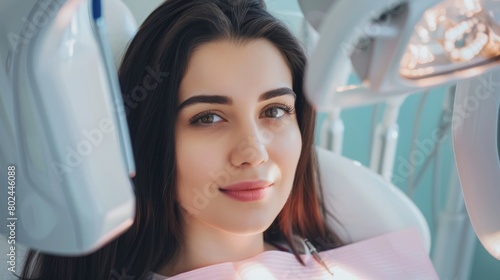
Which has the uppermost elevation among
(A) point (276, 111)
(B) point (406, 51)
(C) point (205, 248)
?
(B) point (406, 51)

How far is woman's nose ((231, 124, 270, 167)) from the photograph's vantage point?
36.5 inches

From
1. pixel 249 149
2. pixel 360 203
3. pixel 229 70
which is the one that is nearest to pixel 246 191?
pixel 249 149

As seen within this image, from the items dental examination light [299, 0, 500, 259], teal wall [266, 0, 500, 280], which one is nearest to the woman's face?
dental examination light [299, 0, 500, 259]

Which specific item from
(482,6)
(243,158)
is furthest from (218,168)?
(482,6)

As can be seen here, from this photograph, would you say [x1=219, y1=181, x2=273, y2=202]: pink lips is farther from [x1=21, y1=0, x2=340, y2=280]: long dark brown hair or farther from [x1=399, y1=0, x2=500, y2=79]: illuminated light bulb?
[x1=399, y1=0, x2=500, y2=79]: illuminated light bulb

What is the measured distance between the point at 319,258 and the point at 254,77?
0.38 meters

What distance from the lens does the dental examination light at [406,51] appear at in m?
0.55

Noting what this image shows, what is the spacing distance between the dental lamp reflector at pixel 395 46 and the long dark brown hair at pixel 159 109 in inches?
13.0

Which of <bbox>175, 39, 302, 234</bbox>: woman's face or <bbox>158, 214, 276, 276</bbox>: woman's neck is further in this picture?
<bbox>158, 214, 276, 276</bbox>: woman's neck

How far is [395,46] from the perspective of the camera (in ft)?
1.90

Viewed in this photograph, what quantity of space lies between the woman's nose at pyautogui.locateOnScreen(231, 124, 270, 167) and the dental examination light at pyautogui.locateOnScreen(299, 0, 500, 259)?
0.26 metres

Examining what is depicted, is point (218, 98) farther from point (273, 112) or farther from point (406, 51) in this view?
point (406, 51)

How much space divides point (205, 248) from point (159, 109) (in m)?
0.23

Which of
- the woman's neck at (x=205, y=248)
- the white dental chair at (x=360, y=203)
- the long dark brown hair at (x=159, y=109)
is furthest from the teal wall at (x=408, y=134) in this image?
the woman's neck at (x=205, y=248)
